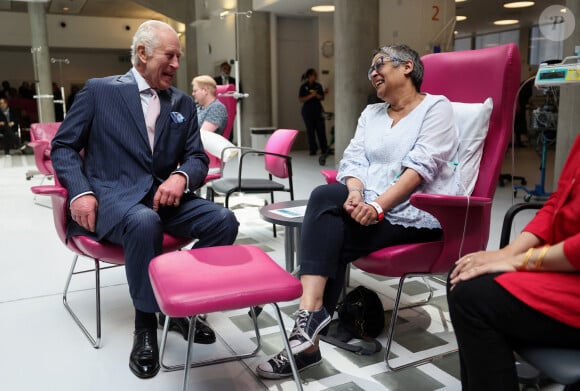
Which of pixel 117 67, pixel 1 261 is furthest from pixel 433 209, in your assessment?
pixel 117 67

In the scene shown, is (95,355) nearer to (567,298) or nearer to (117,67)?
(567,298)

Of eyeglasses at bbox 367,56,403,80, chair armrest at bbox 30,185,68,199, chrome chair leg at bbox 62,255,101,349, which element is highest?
eyeglasses at bbox 367,56,403,80

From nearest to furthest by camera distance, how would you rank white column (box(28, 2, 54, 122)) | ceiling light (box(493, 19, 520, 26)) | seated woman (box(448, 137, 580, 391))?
seated woman (box(448, 137, 580, 391))
white column (box(28, 2, 54, 122))
ceiling light (box(493, 19, 520, 26))

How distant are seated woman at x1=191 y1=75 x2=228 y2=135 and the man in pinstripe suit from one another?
79.7 inches

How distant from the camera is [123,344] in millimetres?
2361

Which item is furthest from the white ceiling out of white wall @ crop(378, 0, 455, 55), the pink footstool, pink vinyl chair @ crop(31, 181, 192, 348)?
the pink footstool

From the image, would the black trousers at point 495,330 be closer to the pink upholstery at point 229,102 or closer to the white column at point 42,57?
the pink upholstery at point 229,102

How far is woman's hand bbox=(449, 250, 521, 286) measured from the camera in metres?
1.43

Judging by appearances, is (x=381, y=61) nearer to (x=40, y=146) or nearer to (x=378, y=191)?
(x=378, y=191)

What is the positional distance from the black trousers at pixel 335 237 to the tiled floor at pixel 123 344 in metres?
0.34

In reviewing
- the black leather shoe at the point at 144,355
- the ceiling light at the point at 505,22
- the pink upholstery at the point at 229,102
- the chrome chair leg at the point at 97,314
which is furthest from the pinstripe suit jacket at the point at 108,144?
the ceiling light at the point at 505,22

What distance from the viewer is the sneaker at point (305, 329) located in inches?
77.0

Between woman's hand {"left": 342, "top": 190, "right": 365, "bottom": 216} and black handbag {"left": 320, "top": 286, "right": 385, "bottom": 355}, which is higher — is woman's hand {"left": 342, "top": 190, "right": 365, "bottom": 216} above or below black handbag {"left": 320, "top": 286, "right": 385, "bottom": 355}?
above

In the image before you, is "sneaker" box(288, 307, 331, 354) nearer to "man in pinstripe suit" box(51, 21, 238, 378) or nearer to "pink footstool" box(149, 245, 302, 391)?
A: "pink footstool" box(149, 245, 302, 391)
